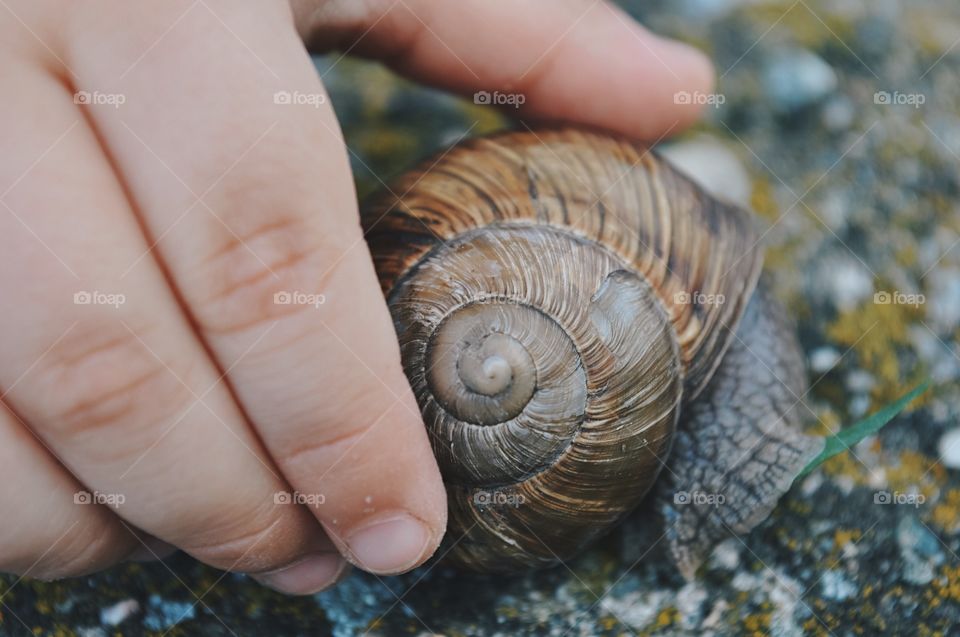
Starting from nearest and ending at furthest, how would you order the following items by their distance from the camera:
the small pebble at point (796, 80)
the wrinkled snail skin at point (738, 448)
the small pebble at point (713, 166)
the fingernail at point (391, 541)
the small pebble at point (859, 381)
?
the fingernail at point (391, 541) < the wrinkled snail skin at point (738, 448) < the small pebble at point (859, 381) < the small pebble at point (713, 166) < the small pebble at point (796, 80)

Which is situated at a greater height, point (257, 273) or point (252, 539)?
point (257, 273)

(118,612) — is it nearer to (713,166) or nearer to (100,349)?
(100,349)

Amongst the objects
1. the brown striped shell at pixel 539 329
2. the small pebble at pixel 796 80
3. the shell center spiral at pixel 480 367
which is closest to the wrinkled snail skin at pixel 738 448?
the brown striped shell at pixel 539 329

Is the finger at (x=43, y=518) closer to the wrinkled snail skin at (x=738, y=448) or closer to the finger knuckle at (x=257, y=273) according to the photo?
the finger knuckle at (x=257, y=273)

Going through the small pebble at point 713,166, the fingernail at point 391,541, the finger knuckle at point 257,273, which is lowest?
the fingernail at point 391,541

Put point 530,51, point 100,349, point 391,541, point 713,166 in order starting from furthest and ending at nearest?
point 713,166, point 530,51, point 391,541, point 100,349

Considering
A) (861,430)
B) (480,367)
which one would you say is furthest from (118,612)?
(861,430)
